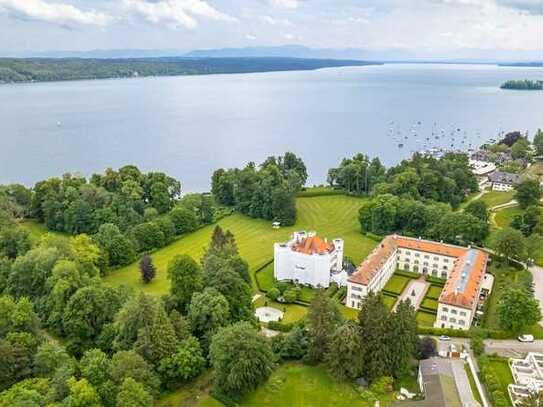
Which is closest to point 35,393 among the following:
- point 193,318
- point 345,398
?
point 193,318

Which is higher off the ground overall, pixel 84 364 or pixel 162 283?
pixel 84 364

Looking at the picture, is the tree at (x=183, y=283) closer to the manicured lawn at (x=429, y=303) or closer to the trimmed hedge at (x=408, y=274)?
the manicured lawn at (x=429, y=303)

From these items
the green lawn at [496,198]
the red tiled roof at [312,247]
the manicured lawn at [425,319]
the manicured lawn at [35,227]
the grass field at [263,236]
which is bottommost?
the manicured lawn at [35,227]

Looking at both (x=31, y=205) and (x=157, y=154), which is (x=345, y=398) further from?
(x=157, y=154)

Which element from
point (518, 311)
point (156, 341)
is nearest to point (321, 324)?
point (156, 341)

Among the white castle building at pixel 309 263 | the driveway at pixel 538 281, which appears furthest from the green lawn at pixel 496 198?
the white castle building at pixel 309 263

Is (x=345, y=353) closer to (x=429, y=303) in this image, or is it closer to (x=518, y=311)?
(x=518, y=311)

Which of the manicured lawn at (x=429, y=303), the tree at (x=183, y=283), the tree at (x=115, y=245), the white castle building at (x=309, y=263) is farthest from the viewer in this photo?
the tree at (x=115, y=245)
